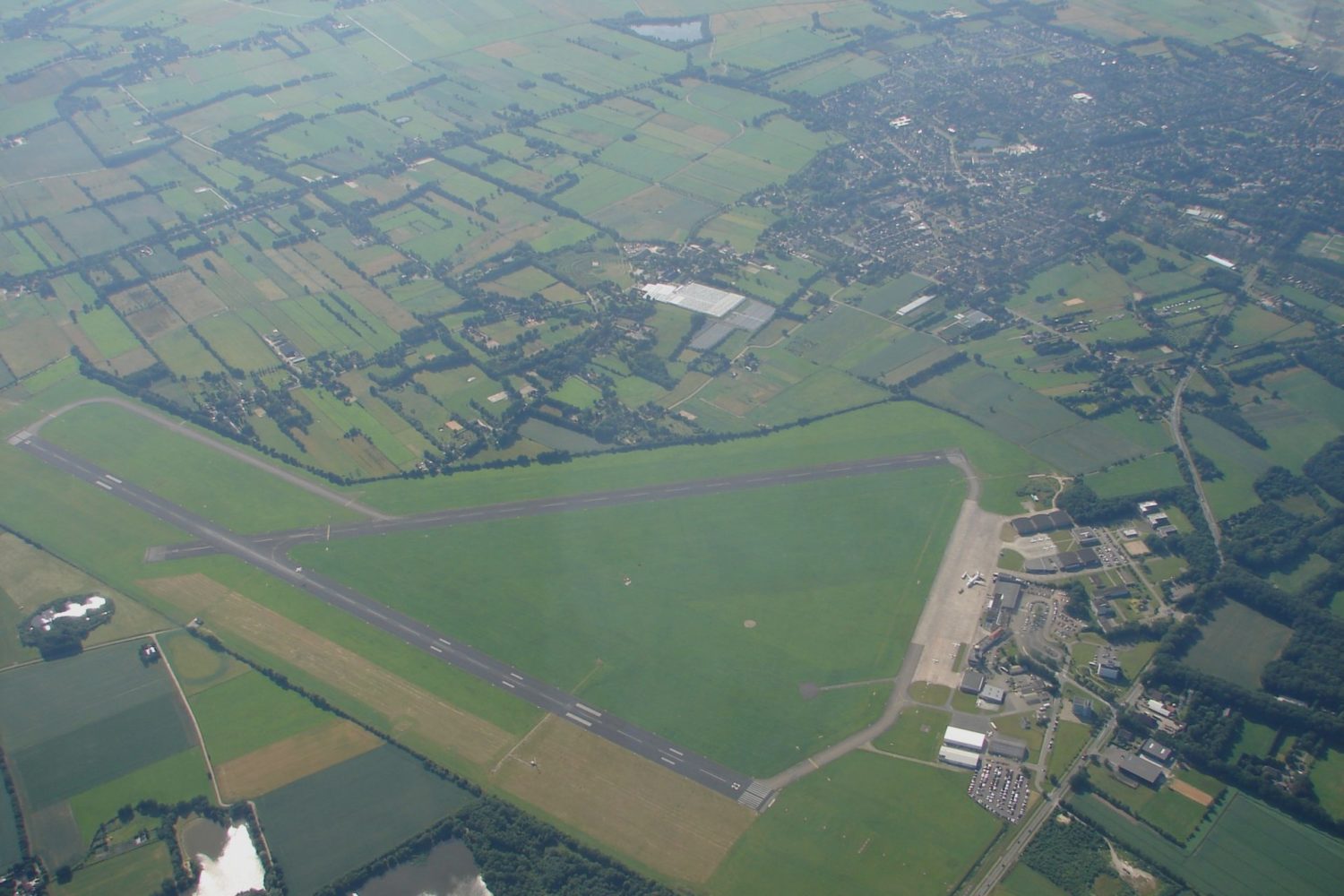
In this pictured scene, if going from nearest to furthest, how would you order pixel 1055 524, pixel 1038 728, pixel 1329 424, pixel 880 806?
pixel 880 806 < pixel 1038 728 < pixel 1055 524 < pixel 1329 424

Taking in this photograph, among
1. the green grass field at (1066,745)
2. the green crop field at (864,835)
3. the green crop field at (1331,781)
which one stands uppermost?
the green crop field at (1331,781)

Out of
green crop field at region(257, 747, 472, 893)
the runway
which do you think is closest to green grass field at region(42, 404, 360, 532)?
the runway

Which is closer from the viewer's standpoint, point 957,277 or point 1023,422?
point 1023,422

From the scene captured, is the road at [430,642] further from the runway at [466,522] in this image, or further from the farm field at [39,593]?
the farm field at [39,593]

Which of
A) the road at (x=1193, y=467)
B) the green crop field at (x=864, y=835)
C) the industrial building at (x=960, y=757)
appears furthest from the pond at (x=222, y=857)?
the road at (x=1193, y=467)

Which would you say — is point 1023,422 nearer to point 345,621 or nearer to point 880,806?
point 880,806

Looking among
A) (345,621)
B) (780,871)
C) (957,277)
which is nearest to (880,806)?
(780,871)
